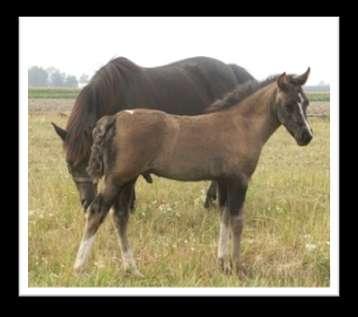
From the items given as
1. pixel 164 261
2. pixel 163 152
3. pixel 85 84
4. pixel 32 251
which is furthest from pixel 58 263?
pixel 85 84

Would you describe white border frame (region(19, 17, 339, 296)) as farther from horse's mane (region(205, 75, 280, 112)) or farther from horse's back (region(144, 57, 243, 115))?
horse's back (region(144, 57, 243, 115))

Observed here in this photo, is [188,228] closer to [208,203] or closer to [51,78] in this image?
[208,203]

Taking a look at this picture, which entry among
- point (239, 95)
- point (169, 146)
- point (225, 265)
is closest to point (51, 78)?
point (169, 146)

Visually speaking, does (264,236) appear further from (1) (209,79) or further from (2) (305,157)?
(1) (209,79)

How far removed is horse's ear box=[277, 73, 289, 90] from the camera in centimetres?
591

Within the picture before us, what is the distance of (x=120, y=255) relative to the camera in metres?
6.25

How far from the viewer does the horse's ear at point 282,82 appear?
19.4ft

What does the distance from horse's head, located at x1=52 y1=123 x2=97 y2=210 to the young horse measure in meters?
0.38

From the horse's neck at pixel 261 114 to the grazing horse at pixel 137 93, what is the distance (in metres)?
1.21

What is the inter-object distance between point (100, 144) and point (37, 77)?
1.50 meters

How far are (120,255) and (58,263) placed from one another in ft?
2.13

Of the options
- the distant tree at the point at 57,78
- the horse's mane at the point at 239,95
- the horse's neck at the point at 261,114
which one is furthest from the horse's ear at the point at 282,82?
the distant tree at the point at 57,78

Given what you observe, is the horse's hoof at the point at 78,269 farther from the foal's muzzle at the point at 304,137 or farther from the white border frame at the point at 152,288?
the foal's muzzle at the point at 304,137

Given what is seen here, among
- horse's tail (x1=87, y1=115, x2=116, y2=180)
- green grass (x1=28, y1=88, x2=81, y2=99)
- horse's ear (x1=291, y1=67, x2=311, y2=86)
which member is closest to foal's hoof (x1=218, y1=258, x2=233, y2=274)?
horse's tail (x1=87, y1=115, x2=116, y2=180)
